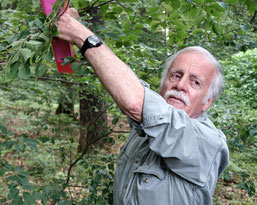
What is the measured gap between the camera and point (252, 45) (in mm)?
2510

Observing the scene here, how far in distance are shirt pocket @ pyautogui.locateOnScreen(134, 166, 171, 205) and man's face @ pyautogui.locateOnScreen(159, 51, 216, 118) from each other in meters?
0.48

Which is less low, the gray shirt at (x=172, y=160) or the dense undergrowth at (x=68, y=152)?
the gray shirt at (x=172, y=160)

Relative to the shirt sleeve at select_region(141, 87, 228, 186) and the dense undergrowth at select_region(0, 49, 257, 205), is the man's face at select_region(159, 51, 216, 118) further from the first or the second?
the dense undergrowth at select_region(0, 49, 257, 205)

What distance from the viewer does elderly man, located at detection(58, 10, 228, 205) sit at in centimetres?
116

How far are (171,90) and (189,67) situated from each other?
189mm

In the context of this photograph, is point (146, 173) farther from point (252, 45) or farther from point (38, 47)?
point (252, 45)

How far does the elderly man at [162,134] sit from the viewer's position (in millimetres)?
1160

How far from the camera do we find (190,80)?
1738mm

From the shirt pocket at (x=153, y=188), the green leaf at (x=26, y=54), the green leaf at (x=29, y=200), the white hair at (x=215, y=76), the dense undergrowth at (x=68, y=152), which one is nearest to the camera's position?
the green leaf at (x=26, y=54)

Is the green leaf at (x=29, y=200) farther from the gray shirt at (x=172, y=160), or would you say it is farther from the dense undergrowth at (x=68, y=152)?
the gray shirt at (x=172, y=160)

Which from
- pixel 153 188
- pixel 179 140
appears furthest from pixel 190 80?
pixel 153 188

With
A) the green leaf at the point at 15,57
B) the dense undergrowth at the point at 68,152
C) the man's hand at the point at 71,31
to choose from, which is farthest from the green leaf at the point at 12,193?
the man's hand at the point at 71,31

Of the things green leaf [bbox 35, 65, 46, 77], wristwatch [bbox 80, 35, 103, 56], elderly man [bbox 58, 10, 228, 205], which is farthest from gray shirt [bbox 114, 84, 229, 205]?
green leaf [bbox 35, 65, 46, 77]

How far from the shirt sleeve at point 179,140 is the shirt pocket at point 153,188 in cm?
10
